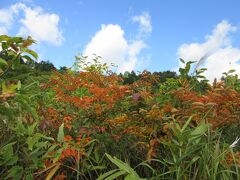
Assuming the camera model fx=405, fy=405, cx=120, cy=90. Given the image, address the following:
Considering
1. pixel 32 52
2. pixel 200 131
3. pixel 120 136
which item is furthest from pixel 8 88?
pixel 200 131

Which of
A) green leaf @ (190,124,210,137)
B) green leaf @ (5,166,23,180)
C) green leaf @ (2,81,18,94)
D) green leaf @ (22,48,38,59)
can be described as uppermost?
green leaf @ (22,48,38,59)

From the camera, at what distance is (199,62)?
435 centimetres

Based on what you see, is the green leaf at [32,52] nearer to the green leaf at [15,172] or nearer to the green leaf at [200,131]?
the green leaf at [15,172]

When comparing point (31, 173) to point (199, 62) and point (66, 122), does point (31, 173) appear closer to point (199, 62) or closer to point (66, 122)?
point (66, 122)

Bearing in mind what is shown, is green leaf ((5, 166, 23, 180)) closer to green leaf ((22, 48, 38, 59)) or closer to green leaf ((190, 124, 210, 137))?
green leaf ((22, 48, 38, 59))

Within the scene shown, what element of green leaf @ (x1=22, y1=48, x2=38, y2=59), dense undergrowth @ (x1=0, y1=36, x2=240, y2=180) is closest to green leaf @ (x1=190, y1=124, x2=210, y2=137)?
dense undergrowth @ (x1=0, y1=36, x2=240, y2=180)

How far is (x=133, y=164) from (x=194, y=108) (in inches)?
32.3

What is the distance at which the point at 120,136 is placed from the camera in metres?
3.87

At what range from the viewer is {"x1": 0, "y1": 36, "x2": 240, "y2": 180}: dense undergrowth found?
332 cm

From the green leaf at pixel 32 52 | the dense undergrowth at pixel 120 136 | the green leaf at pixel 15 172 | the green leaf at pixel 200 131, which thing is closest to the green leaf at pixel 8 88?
the dense undergrowth at pixel 120 136

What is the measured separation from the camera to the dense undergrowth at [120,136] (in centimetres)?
332

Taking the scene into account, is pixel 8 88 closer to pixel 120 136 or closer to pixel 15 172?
pixel 15 172

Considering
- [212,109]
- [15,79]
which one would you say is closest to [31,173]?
[15,79]

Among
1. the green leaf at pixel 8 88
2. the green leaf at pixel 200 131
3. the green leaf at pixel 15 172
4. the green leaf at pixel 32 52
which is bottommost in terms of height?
the green leaf at pixel 15 172
